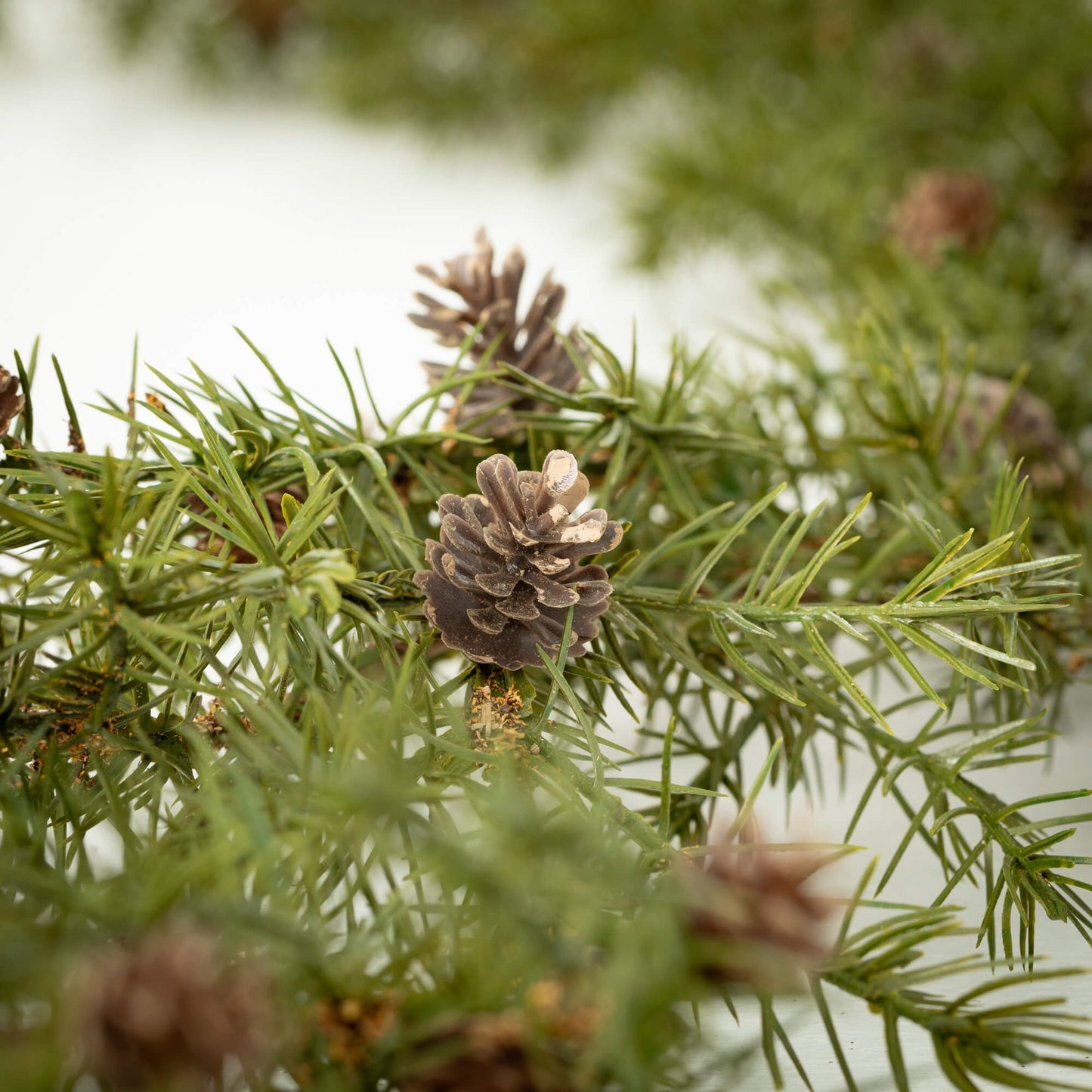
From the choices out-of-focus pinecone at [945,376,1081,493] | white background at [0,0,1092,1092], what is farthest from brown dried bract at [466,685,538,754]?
white background at [0,0,1092,1092]

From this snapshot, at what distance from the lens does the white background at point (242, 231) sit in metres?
0.47

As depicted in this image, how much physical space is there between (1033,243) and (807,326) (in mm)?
128

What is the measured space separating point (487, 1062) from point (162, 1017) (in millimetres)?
31

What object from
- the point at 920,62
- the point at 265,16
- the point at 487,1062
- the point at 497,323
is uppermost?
the point at 265,16

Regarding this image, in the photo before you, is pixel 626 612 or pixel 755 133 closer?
pixel 626 612

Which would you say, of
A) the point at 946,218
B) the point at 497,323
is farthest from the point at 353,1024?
the point at 946,218

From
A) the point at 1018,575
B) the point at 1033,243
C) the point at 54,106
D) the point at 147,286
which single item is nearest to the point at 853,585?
the point at 1018,575

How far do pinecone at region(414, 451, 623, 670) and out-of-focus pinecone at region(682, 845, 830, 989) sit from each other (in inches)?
2.2

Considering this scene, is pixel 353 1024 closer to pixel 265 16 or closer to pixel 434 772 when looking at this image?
pixel 434 772

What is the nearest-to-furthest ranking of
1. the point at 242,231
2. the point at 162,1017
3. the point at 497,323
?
the point at 162,1017, the point at 497,323, the point at 242,231

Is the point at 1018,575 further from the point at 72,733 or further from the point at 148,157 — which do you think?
the point at 148,157

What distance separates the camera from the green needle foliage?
3.6 inches

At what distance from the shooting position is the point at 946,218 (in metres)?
0.39

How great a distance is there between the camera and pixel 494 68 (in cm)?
55
